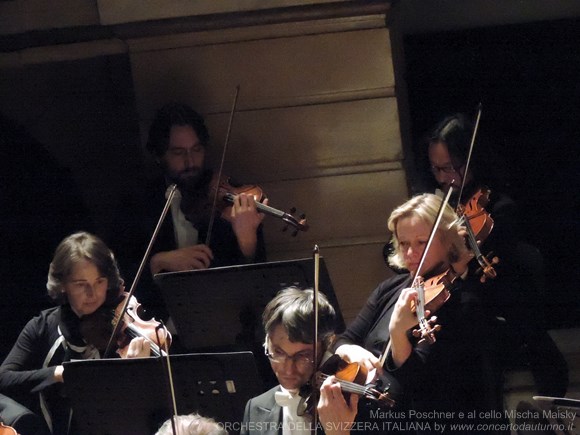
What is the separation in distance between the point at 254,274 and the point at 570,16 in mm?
1726

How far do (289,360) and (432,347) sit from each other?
0.37 meters

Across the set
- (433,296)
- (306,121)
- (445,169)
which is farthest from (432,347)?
(306,121)

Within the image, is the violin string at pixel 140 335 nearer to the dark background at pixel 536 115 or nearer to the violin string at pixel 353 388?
the violin string at pixel 353 388

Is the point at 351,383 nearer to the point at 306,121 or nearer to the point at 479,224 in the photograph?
the point at 479,224

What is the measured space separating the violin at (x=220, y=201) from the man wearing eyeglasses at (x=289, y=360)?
541 mm

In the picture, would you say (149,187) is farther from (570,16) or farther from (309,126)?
(570,16)

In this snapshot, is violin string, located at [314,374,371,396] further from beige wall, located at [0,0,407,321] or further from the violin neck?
beige wall, located at [0,0,407,321]

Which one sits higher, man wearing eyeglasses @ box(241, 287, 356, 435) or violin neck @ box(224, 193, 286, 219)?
violin neck @ box(224, 193, 286, 219)

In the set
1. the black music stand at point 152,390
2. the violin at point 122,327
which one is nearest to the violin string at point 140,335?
the violin at point 122,327

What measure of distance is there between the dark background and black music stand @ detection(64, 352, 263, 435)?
150cm

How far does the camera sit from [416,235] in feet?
10.1

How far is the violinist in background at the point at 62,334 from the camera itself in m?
3.26

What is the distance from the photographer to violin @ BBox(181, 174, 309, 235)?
3.37 metres

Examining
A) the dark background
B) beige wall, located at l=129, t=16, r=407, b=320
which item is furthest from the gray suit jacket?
the dark background
